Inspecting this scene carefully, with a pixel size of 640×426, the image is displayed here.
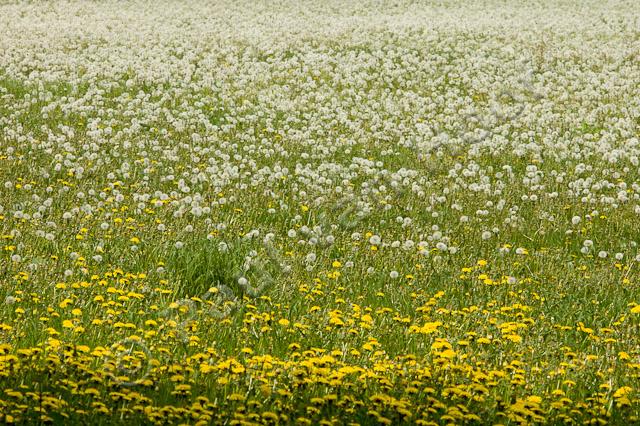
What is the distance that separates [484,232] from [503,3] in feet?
75.9

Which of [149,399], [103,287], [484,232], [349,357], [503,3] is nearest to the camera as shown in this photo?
[149,399]

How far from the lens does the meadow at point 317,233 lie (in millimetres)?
4559

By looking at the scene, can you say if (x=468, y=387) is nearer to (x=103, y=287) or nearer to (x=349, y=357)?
(x=349, y=357)

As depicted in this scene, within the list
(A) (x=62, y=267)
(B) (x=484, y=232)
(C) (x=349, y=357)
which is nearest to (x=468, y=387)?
(C) (x=349, y=357)

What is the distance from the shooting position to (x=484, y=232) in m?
8.41

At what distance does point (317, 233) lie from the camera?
26.9 feet

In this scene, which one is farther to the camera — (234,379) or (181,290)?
(181,290)

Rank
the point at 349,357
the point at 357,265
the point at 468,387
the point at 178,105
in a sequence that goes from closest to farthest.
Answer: the point at 468,387
the point at 349,357
the point at 357,265
the point at 178,105

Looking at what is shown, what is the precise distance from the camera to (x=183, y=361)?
4715 millimetres

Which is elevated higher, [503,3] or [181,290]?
[503,3]

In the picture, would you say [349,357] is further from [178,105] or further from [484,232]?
[178,105]

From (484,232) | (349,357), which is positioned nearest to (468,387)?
(349,357)

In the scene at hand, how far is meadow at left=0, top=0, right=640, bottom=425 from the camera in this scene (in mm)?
4559

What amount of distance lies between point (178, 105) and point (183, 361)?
9775mm
